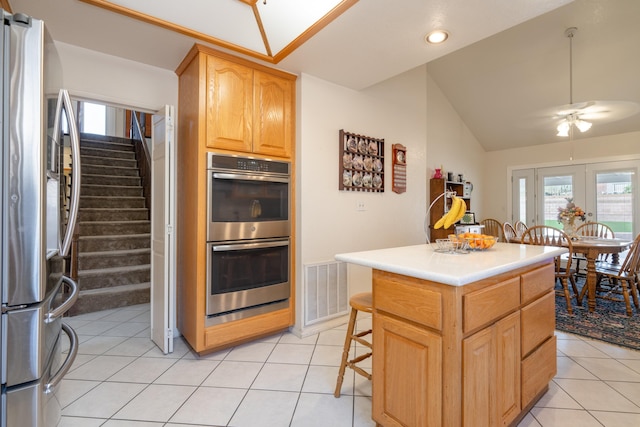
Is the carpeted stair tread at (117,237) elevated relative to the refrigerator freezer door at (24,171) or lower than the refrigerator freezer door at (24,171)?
lower

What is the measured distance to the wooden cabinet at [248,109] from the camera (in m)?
2.34

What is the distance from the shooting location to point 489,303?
1.32 meters

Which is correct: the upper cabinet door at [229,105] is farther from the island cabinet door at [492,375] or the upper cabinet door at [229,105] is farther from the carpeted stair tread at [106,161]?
the carpeted stair tread at [106,161]

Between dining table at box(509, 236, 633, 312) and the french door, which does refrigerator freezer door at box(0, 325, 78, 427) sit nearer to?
dining table at box(509, 236, 633, 312)

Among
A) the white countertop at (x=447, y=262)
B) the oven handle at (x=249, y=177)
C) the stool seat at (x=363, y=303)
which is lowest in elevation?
the stool seat at (x=363, y=303)

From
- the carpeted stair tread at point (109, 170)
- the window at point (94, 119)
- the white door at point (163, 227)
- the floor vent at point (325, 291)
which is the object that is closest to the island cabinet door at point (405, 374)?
the floor vent at point (325, 291)

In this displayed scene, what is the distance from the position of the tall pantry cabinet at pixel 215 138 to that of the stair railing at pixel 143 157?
96.5 inches

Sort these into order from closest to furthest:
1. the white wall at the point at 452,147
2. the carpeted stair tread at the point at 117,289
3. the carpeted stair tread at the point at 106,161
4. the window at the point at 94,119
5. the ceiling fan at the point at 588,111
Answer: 1. the carpeted stair tread at the point at 117,289
2. the ceiling fan at the point at 588,111
3. the carpeted stair tread at the point at 106,161
4. the white wall at the point at 452,147
5. the window at the point at 94,119

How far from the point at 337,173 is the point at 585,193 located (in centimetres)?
511

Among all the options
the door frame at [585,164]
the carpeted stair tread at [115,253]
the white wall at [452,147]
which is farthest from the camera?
the white wall at [452,147]

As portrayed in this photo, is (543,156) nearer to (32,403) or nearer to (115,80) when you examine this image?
(115,80)

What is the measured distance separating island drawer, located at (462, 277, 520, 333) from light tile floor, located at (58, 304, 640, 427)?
0.75 metres

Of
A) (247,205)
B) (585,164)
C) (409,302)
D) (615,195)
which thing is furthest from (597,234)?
(247,205)

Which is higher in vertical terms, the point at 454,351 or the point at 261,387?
the point at 454,351
